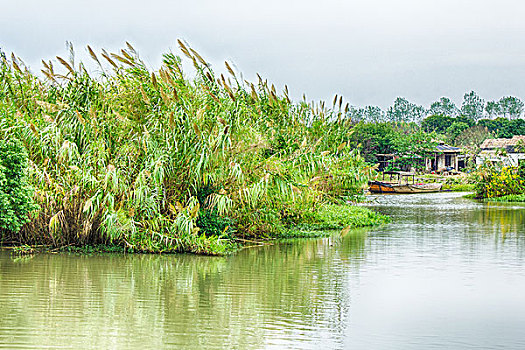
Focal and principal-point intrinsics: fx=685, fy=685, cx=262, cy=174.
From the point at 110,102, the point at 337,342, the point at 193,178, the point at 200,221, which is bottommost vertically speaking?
the point at 337,342

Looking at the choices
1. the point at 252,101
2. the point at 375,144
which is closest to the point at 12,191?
the point at 252,101

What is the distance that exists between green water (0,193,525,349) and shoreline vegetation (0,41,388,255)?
642 mm

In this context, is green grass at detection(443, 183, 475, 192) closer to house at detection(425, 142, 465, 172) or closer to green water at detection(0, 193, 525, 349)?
house at detection(425, 142, 465, 172)

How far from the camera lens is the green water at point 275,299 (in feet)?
22.0

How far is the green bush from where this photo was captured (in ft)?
35.3

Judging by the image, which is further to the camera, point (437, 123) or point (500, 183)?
point (437, 123)

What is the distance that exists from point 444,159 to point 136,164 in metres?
57.8

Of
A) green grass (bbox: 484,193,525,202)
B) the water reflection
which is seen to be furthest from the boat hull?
the water reflection

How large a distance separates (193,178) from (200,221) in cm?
87

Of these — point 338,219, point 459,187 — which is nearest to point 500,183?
point 459,187

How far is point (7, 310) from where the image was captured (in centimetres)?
767

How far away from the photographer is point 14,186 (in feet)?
35.9

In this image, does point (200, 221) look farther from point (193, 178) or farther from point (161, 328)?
point (161, 328)

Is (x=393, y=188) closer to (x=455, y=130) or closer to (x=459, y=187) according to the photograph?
(x=459, y=187)
